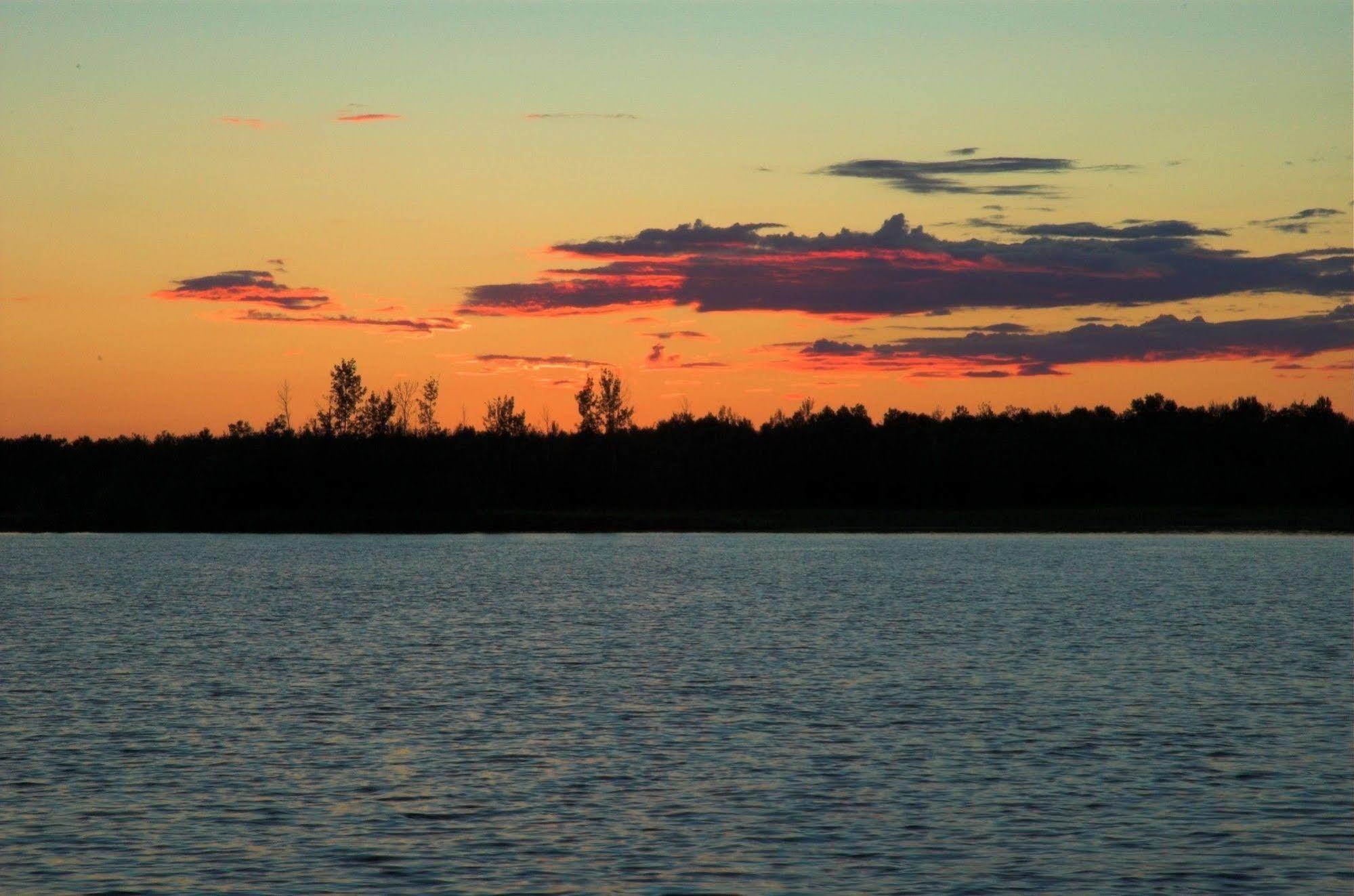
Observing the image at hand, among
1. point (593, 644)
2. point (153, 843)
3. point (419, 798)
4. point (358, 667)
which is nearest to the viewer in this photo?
point (153, 843)

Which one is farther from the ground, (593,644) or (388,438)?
(388,438)

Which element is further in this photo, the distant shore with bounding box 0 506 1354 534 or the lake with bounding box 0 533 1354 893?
the distant shore with bounding box 0 506 1354 534

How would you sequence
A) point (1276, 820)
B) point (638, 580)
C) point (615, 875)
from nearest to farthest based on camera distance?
1. point (615, 875)
2. point (1276, 820)
3. point (638, 580)

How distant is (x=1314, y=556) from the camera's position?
127438 millimetres

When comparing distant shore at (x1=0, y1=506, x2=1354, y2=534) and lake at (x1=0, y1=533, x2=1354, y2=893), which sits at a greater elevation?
distant shore at (x1=0, y1=506, x2=1354, y2=534)

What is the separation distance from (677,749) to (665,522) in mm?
166000

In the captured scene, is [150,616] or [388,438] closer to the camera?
[150,616]

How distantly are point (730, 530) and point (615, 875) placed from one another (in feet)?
558

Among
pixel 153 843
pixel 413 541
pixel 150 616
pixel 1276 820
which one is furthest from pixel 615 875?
pixel 413 541

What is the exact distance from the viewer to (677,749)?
29422mm

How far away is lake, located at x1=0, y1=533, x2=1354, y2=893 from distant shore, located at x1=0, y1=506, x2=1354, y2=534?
118876 millimetres

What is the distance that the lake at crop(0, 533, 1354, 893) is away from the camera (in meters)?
20.6

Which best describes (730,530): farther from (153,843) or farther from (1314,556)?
(153,843)

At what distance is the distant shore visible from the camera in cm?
18638
